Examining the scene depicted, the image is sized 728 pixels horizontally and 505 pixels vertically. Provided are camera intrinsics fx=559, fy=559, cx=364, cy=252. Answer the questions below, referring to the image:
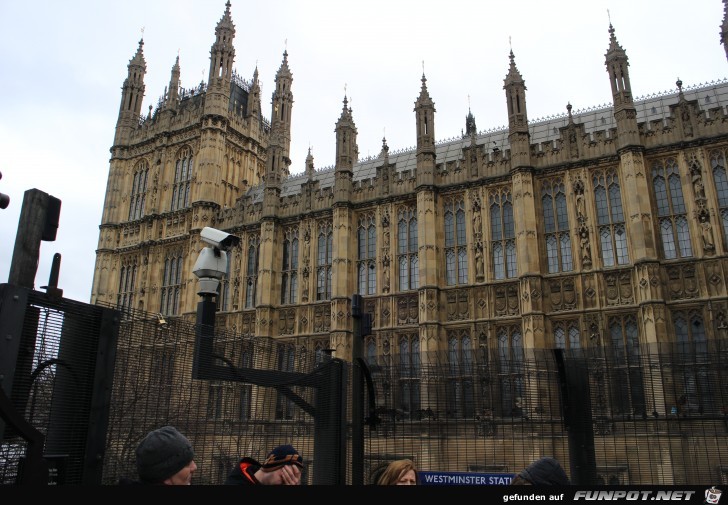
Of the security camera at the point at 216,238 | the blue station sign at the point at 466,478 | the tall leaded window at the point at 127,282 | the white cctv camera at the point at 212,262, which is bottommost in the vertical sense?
the blue station sign at the point at 466,478

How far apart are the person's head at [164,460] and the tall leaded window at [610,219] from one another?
65.3 ft

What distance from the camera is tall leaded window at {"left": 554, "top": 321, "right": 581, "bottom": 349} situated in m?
20.0

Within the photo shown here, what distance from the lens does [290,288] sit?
26.6 m

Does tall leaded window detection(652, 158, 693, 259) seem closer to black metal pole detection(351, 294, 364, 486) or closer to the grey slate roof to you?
the grey slate roof

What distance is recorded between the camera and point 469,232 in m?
22.9

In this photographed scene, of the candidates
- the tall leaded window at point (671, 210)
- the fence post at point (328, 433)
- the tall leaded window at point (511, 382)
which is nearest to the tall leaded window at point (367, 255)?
the tall leaded window at point (671, 210)

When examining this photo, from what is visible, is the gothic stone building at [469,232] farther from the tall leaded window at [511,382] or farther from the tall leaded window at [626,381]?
the tall leaded window at [626,381]

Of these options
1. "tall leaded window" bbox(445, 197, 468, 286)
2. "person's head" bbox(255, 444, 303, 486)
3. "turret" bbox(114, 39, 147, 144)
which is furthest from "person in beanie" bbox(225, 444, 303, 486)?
"turret" bbox(114, 39, 147, 144)

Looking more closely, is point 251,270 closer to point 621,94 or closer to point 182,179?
point 182,179

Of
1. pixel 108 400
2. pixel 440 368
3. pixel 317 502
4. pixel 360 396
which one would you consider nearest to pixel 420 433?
pixel 440 368

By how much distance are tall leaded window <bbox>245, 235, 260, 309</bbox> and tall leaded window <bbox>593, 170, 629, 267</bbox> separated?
1593 cm

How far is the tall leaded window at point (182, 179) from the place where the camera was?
31688mm

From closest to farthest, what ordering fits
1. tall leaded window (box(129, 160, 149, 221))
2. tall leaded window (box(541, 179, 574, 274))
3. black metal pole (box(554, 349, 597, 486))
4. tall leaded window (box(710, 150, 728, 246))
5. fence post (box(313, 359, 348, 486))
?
fence post (box(313, 359, 348, 486))
black metal pole (box(554, 349, 597, 486))
tall leaded window (box(710, 150, 728, 246))
tall leaded window (box(541, 179, 574, 274))
tall leaded window (box(129, 160, 149, 221))

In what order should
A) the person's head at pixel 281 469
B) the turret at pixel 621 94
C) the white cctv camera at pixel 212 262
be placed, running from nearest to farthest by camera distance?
the person's head at pixel 281 469 < the white cctv camera at pixel 212 262 < the turret at pixel 621 94
